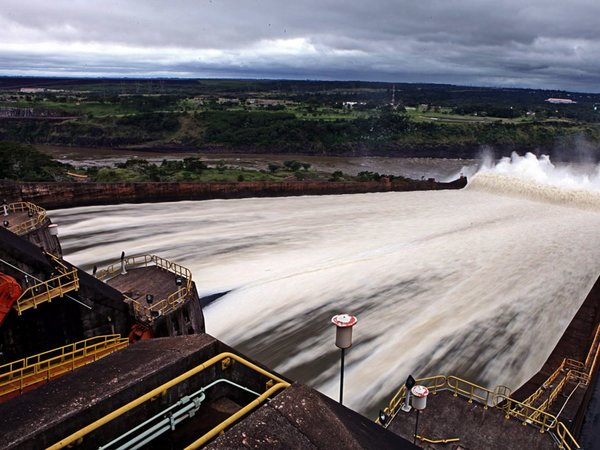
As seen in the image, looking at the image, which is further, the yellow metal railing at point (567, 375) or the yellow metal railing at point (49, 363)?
the yellow metal railing at point (567, 375)

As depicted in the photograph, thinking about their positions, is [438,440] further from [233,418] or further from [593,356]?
[593,356]

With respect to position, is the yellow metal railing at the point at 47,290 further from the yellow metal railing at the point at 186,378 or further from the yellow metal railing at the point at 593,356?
the yellow metal railing at the point at 593,356

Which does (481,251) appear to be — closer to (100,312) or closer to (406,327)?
(406,327)

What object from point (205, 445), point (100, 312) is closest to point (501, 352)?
point (100, 312)

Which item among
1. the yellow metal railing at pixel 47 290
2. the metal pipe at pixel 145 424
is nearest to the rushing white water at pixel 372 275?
the yellow metal railing at pixel 47 290

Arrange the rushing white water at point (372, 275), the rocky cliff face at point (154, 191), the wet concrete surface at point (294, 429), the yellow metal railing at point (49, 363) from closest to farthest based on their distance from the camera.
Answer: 1. the wet concrete surface at point (294, 429)
2. the yellow metal railing at point (49, 363)
3. the rushing white water at point (372, 275)
4. the rocky cliff face at point (154, 191)

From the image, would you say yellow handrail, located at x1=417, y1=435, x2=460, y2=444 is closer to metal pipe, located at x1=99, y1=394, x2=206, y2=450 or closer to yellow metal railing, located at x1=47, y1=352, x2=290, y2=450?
yellow metal railing, located at x1=47, y1=352, x2=290, y2=450
